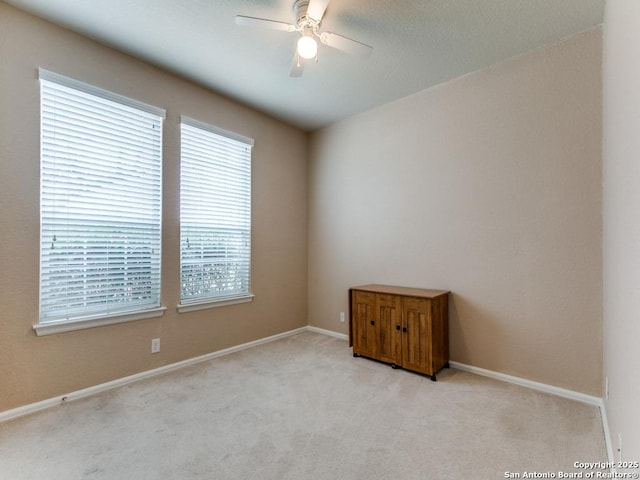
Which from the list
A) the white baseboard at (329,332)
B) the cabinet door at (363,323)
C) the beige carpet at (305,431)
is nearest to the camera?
the beige carpet at (305,431)

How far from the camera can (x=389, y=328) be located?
3.20 metres

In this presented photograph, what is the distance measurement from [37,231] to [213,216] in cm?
152

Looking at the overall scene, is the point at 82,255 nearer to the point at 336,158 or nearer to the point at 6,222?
the point at 6,222

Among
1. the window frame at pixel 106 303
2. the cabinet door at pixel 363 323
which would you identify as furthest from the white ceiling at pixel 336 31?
the cabinet door at pixel 363 323

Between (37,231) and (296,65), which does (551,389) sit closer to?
(296,65)

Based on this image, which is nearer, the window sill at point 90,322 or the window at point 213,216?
the window sill at point 90,322

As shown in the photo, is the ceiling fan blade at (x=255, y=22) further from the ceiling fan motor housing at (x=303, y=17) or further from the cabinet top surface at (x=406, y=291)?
the cabinet top surface at (x=406, y=291)

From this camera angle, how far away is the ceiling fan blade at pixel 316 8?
74.0 inches

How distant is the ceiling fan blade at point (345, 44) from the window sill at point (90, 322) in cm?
278

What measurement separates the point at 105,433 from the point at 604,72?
437cm

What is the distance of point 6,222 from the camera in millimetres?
2238

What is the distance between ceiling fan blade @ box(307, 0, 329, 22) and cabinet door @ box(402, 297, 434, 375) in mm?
2446

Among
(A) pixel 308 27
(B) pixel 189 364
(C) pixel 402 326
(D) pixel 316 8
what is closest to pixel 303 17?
(A) pixel 308 27

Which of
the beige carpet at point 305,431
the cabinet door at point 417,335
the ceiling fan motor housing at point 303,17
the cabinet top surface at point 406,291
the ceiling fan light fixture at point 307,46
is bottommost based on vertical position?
the beige carpet at point 305,431
